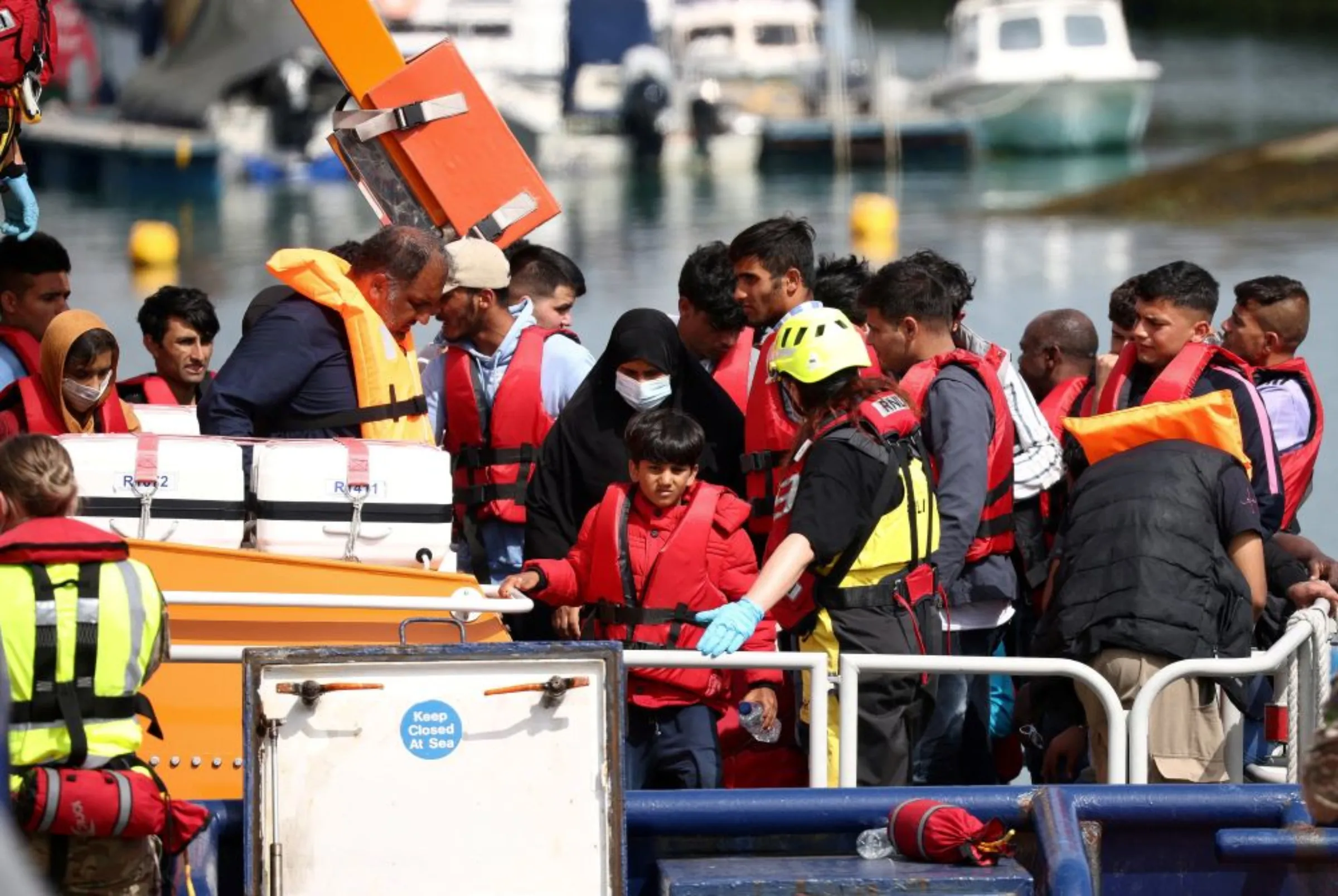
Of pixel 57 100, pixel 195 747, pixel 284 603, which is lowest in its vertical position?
pixel 195 747

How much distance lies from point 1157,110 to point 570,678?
47.0 meters

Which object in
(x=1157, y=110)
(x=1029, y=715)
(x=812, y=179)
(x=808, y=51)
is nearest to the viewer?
(x=1029, y=715)

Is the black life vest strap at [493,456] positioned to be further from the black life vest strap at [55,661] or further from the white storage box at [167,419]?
the black life vest strap at [55,661]

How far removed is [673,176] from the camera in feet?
135

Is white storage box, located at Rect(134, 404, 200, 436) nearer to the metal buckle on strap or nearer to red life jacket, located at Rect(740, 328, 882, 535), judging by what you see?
the metal buckle on strap

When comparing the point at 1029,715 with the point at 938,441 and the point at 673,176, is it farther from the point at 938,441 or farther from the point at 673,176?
the point at 673,176

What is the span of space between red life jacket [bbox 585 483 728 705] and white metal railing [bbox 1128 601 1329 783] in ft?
3.47

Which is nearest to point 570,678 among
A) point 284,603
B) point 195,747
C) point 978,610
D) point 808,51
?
point 284,603

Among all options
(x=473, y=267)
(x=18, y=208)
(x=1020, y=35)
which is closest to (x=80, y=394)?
(x=18, y=208)

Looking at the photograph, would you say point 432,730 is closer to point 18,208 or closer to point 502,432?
point 502,432

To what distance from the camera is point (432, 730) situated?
402 cm

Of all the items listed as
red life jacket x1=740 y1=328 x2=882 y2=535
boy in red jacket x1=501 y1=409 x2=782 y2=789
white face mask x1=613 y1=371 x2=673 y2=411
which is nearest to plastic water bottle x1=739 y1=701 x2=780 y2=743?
boy in red jacket x1=501 y1=409 x2=782 y2=789

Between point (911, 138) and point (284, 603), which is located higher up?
point (911, 138)

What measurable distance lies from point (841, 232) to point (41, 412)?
27004 millimetres
